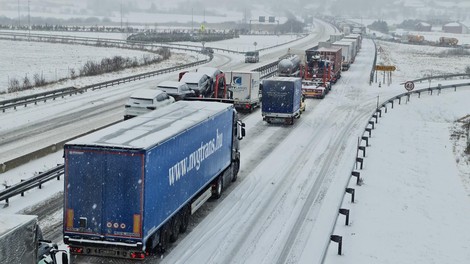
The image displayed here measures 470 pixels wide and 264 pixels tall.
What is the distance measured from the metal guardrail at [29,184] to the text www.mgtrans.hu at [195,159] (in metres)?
6.58

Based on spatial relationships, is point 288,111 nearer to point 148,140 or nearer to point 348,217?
point 348,217

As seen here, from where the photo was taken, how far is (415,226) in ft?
68.4

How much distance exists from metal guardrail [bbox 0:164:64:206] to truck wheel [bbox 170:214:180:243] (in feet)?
21.0

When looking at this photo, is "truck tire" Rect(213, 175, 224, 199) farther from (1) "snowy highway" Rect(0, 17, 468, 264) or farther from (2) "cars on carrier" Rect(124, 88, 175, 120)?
(2) "cars on carrier" Rect(124, 88, 175, 120)

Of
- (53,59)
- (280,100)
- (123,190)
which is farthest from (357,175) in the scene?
(53,59)

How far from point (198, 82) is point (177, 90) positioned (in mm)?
2744

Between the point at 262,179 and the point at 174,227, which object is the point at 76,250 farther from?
the point at 262,179

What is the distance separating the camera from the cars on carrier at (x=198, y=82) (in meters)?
41.8

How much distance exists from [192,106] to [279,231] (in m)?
5.37

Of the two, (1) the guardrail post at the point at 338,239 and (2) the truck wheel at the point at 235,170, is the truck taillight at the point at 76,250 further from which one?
(2) the truck wheel at the point at 235,170

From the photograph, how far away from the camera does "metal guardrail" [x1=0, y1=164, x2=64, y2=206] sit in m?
20.7

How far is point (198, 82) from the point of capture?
41969mm

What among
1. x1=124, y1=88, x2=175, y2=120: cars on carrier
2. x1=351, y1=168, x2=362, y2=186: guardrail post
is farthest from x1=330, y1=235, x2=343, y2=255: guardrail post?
x1=124, y1=88, x2=175, y2=120: cars on carrier

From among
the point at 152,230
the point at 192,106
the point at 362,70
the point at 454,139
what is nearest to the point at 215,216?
the point at 192,106
